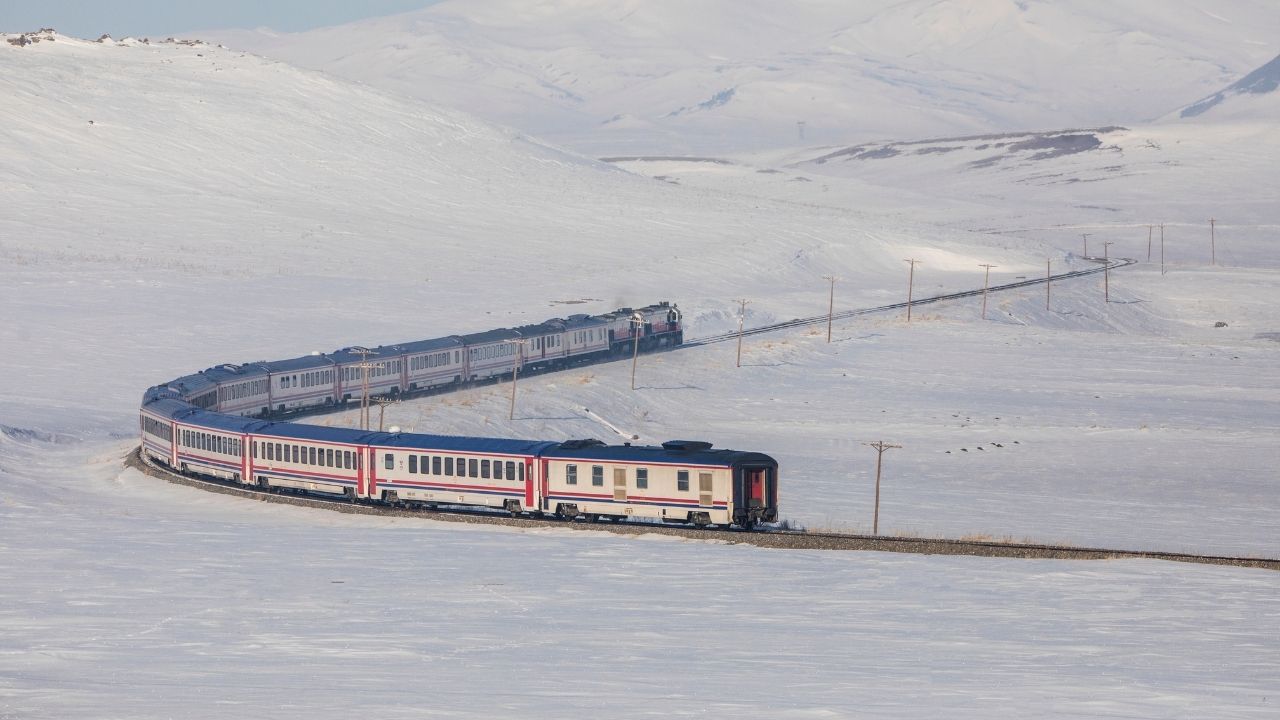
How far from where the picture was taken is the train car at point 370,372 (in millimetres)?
73438

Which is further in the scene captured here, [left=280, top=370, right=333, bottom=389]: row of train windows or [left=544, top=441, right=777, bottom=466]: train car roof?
[left=280, top=370, right=333, bottom=389]: row of train windows

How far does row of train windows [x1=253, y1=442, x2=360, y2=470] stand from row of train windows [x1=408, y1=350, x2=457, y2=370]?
2337cm

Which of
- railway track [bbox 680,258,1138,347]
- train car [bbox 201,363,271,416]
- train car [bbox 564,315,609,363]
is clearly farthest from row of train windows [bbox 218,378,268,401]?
railway track [bbox 680,258,1138,347]

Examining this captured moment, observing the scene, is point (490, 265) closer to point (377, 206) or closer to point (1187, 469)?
point (377, 206)

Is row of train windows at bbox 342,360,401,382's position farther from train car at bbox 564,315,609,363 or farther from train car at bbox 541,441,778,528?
train car at bbox 541,441,778,528

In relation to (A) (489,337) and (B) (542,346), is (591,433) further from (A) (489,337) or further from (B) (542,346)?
(B) (542,346)

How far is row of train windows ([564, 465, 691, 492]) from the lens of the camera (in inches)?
1793

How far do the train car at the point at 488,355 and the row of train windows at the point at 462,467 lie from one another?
29.6m

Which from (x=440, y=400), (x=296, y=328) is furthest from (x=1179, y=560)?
(x=296, y=328)

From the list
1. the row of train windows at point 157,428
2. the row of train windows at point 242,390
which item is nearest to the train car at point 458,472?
the row of train windows at point 157,428

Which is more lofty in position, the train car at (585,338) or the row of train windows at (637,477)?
the train car at (585,338)

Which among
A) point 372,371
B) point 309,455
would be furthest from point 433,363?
A: point 309,455

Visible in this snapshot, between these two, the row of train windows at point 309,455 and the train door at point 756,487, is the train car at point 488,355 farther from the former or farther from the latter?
the train door at point 756,487

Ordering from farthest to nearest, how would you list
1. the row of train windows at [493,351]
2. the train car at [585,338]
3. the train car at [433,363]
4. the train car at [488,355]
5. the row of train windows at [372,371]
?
the train car at [585,338]
the row of train windows at [493,351]
the train car at [488,355]
the train car at [433,363]
the row of train windows at [372,371]
